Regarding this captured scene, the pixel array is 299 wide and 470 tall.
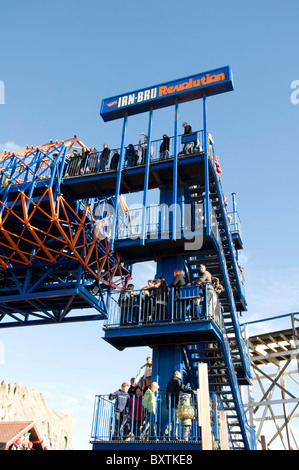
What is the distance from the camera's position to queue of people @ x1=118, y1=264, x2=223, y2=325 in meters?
13.7

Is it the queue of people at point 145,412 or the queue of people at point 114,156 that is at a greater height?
the queue of people at point 114,156

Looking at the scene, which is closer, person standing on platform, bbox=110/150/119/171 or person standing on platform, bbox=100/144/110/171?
person standing on platform, bbox=110/150/119/171

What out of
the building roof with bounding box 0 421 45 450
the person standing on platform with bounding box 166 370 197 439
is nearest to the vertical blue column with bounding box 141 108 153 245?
the person standing on platform with bounding box 166 370 197 439

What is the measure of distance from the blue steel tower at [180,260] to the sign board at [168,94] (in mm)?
42

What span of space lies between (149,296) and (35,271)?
8826 mm

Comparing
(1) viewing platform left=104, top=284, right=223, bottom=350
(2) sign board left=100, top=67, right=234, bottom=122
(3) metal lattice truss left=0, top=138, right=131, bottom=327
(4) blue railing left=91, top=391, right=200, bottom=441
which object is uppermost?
(2) sign board left=100, top=67, right=234, bottom=122

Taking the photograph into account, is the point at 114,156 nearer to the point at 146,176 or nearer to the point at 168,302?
the point at 146,176

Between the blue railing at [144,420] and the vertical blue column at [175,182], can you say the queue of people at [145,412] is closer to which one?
the blue railing at [144,420]

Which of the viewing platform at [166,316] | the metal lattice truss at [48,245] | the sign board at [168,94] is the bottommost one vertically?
the viewing platform at [166,316]

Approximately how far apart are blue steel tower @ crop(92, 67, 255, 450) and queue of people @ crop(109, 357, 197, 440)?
0.20 meters

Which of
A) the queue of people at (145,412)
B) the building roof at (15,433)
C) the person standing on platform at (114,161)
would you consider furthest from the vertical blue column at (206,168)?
the building roof at (15,433)

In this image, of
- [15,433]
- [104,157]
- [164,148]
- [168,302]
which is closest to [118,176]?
A: [104,157]

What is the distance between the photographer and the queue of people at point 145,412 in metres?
12.4

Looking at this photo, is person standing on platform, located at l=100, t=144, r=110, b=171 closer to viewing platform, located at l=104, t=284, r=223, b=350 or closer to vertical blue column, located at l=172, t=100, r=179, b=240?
vertical blue column, located at l=172, t=100, r=179, b=240
